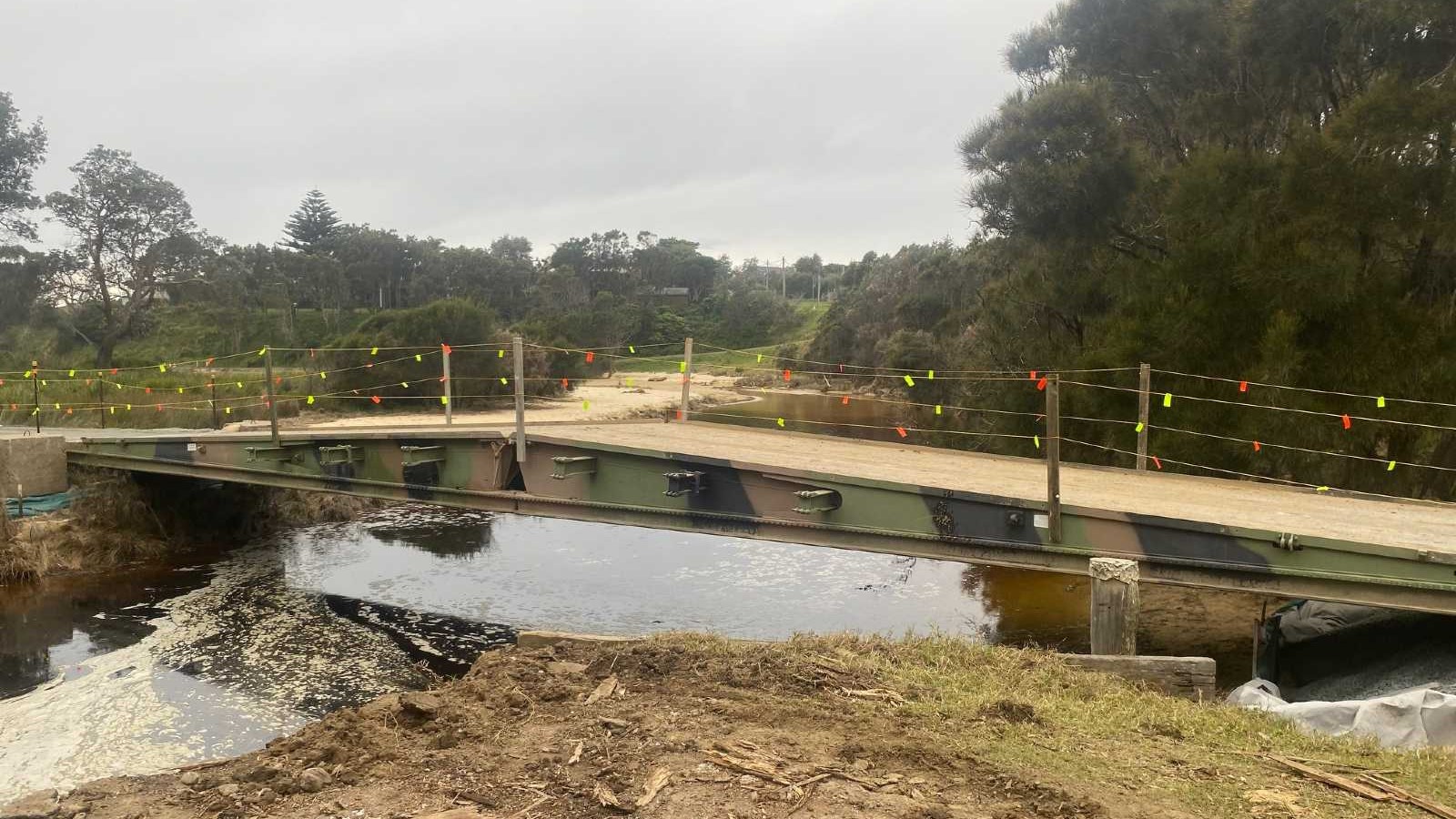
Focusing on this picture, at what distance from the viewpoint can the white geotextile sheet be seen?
484 centimetres

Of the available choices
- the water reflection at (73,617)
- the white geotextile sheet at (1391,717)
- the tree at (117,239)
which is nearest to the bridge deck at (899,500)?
the white geotextile sheet at (1391,717)

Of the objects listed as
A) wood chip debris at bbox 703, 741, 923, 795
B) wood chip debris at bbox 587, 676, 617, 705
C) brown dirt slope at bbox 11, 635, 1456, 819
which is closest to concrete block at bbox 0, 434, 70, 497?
brown dirt slope at bbox 11, 635, 1456, 819

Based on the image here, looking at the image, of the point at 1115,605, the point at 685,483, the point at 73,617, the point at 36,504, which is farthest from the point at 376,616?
the point at 1115,605

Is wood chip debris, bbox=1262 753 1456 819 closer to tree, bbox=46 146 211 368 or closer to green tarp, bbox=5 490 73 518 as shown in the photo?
green tarp, bbox=5 490 73 518

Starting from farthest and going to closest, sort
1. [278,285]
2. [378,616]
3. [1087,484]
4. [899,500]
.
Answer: [278,285] → [378,616] → [1087,484] → [899,500]

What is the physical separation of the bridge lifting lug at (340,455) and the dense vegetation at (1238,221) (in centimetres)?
998

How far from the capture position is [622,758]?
4102 millimetres

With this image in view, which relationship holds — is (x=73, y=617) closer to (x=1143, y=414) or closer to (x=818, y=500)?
(x=818, y=500)

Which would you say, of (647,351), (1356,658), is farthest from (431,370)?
(647,351)

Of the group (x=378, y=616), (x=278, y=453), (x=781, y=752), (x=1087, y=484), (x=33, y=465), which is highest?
(x=278, y=453)

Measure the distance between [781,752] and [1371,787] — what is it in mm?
2474

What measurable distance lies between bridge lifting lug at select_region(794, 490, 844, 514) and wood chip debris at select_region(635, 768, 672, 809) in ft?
10.8

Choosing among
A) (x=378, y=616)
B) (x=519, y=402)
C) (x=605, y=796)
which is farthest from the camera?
(x=378, y=616)

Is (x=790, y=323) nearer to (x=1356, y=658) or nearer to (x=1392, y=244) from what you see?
(x=1392, y=244)
